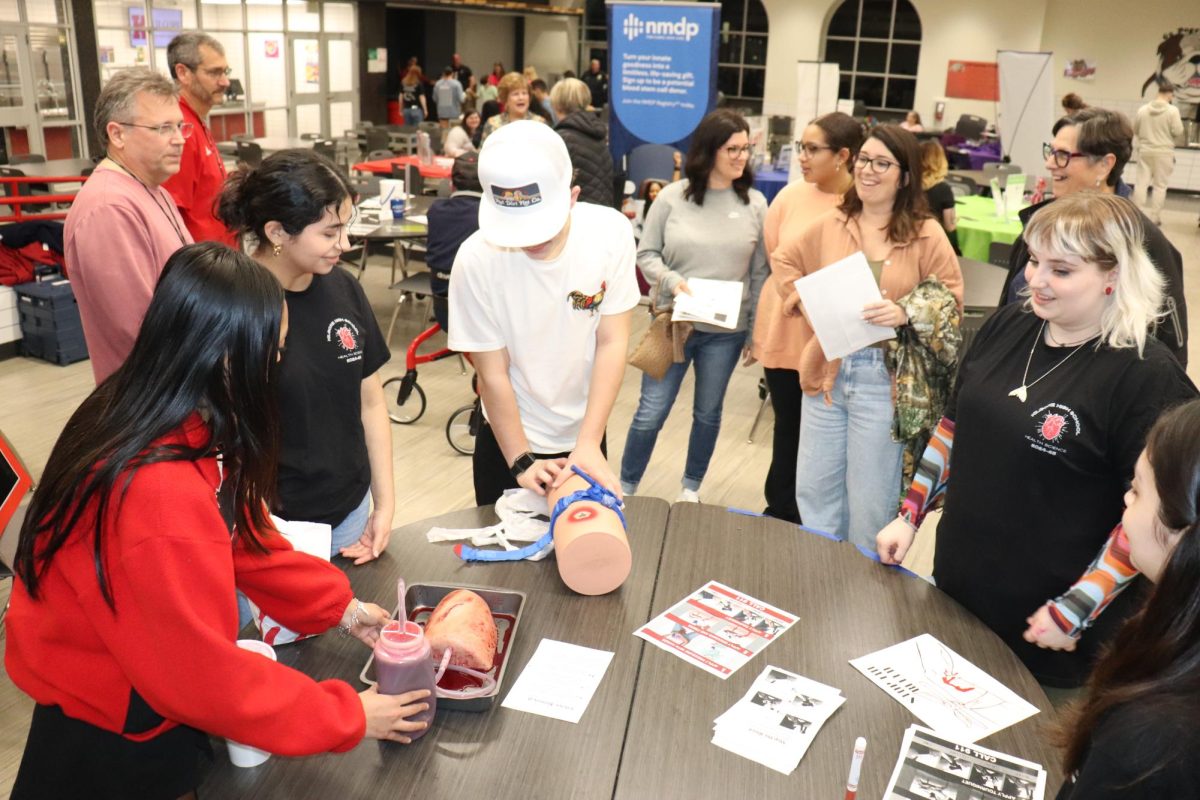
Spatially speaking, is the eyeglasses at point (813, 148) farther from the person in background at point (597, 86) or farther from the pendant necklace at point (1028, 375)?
the person in background at point (597, 86)

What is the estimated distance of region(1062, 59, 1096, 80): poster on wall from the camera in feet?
51.5

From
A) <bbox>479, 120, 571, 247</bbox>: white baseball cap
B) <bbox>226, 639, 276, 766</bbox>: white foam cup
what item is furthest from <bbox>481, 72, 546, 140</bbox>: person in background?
<bbox>226, 639, 276, 766</bbox>: white foam cup

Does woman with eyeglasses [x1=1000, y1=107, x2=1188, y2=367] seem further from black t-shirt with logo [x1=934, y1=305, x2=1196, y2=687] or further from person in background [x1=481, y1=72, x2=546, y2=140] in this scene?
person in background [x1=481, y1=72, x2=546, y2=140]

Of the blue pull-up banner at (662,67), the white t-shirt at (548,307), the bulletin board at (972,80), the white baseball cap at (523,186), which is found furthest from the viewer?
the bulletin board at (972,80)

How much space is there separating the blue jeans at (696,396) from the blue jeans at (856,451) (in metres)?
0.73

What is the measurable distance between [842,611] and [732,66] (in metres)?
18.7

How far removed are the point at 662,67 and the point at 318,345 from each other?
5433 millimetres

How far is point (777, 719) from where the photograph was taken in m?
1.64

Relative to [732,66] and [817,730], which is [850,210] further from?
[732,66]

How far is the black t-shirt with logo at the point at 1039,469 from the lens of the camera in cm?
182

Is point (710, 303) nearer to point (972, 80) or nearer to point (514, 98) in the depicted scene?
point (514, 98)

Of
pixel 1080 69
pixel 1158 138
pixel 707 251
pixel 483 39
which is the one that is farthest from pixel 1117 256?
pixel 483 39

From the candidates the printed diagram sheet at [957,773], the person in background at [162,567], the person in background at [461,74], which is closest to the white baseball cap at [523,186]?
the person in background at [162,567]

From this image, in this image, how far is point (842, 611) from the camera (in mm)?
1972
